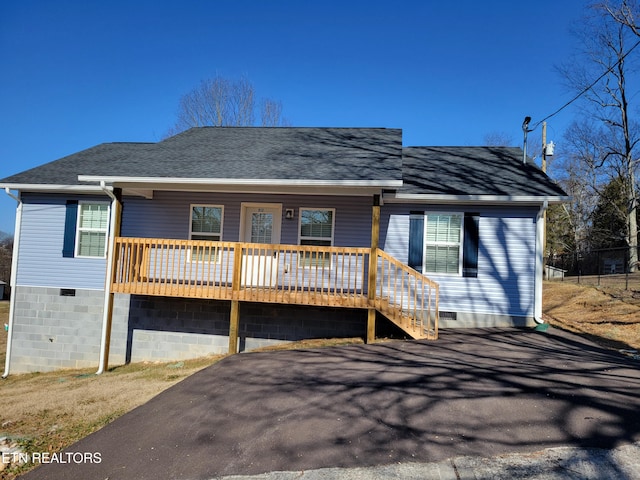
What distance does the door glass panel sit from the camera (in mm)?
9922

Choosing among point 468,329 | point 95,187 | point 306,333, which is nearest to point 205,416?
Result: point 306,333

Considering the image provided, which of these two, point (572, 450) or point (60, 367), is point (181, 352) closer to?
point (60, 367)

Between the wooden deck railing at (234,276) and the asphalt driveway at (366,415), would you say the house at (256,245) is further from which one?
the asphalt driveway at (366,415)

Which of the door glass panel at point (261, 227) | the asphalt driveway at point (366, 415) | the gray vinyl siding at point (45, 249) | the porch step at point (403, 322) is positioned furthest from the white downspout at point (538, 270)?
the gray vinyl siding at point (45, 249)

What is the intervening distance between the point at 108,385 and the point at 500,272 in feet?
26.3

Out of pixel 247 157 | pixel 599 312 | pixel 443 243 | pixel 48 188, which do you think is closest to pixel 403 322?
pixel 443 243

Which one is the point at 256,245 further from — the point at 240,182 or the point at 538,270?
the point at 538,270

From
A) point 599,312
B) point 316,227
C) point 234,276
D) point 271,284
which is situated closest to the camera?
point 234,276

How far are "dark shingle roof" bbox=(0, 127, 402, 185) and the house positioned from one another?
7 cm

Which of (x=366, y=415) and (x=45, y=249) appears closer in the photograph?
(x=366, y=415)

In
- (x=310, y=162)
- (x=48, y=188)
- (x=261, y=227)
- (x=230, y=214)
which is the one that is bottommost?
(x=261, y=227)

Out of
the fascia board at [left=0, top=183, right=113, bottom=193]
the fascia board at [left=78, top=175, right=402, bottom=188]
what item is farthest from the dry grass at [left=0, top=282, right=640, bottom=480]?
the fascia board at [left=0, top=183, right=113, bottom=193]

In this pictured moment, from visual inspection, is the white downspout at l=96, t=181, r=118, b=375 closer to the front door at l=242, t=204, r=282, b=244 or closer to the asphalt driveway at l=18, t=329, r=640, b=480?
the front door at l=242, t=204, r=282, b=244

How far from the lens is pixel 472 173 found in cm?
1006
